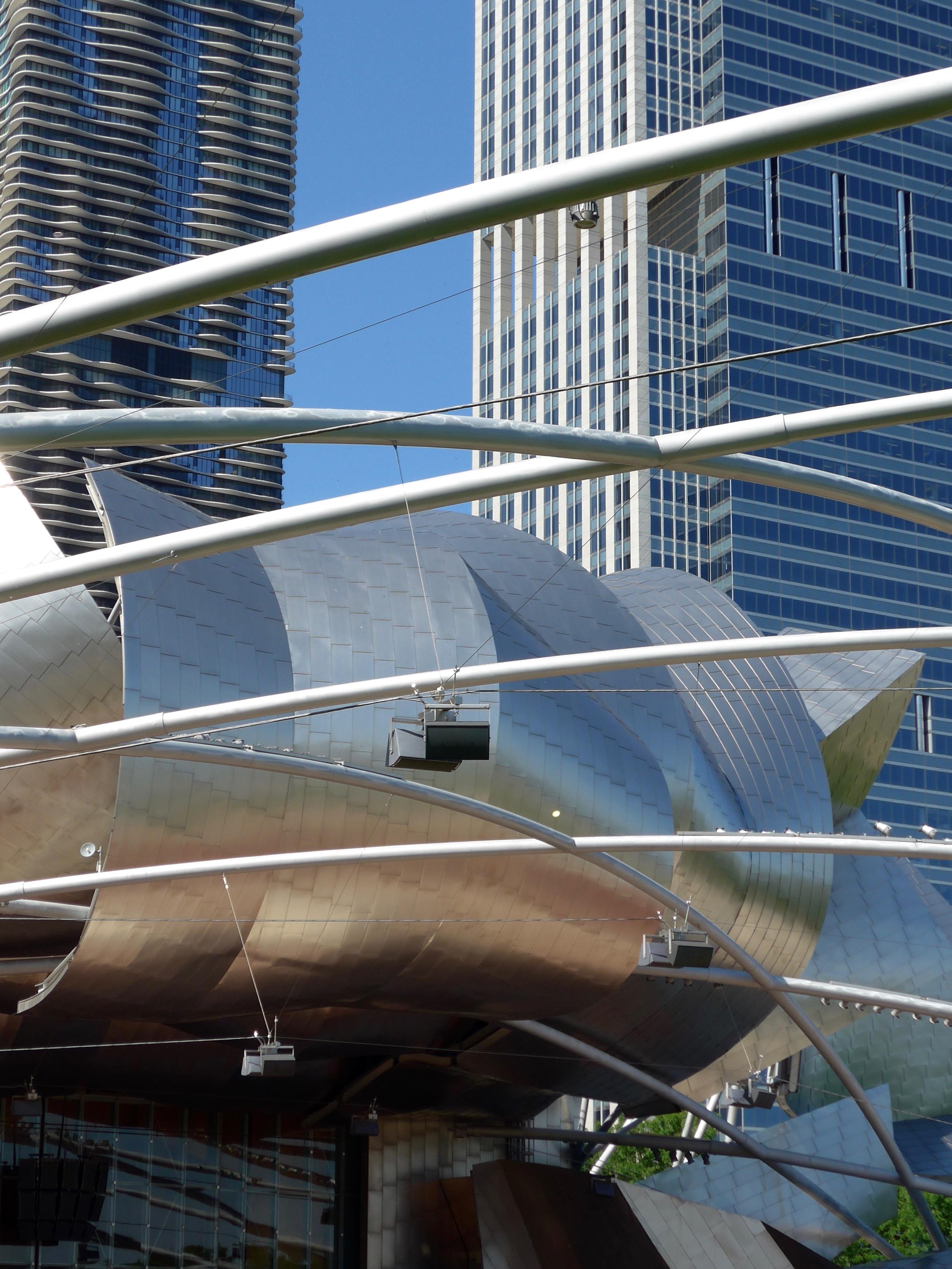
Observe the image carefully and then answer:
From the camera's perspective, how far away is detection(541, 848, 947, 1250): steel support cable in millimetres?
34000

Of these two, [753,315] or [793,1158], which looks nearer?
[793,1158]

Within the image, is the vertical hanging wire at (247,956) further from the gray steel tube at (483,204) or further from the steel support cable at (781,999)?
the gray steel tube at (483,204)

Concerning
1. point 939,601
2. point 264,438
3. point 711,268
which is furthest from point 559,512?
point 264,438

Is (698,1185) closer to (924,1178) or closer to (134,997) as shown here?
(924,1178)

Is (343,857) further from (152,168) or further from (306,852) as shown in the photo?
(152,168)

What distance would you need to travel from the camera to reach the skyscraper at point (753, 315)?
134m

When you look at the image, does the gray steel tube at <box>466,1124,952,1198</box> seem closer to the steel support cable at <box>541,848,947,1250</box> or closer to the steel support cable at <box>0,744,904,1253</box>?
the steel support cable at <box>541,848,947,1250</box>

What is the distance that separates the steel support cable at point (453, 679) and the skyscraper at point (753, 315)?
104 metres

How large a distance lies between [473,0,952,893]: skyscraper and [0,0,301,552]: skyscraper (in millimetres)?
19780

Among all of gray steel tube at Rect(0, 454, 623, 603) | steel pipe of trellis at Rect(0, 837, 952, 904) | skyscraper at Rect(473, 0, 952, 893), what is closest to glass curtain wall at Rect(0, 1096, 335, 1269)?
steel pipe of trellis at Rect(0, 837, 952, 904)

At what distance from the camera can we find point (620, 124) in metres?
143

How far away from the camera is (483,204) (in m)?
10.4

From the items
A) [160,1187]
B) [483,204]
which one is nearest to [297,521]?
[483,204]

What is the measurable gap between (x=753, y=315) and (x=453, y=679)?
390 ft
